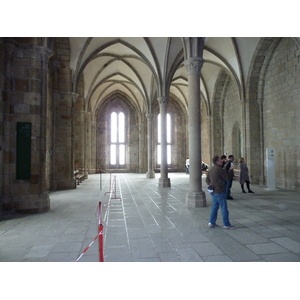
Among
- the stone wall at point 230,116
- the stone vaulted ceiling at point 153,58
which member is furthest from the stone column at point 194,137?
the stone wall at point 230,116

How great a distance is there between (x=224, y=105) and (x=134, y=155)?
10848mm

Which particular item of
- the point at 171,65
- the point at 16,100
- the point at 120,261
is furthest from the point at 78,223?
the point at 171,65

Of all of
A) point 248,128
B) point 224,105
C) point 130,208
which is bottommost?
point 130,208

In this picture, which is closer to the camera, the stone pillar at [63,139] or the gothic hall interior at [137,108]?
the gothic hall interior at [137,108]

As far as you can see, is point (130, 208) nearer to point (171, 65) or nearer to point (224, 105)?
point (171, 65)

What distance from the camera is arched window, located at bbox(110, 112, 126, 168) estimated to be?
87.3 feet

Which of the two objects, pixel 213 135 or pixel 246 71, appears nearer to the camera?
pixel 246 71

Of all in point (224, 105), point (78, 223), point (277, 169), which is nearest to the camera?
point (78, 223)

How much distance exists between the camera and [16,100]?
23.3ft

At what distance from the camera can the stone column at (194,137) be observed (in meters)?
7.88

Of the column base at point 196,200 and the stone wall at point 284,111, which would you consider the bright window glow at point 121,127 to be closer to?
the stone wall at point 284,111

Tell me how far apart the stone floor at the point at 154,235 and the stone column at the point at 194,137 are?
1.58 ft

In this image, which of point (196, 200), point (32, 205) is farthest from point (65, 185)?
point (196, 200)

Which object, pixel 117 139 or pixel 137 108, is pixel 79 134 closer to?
pixel 117 139
